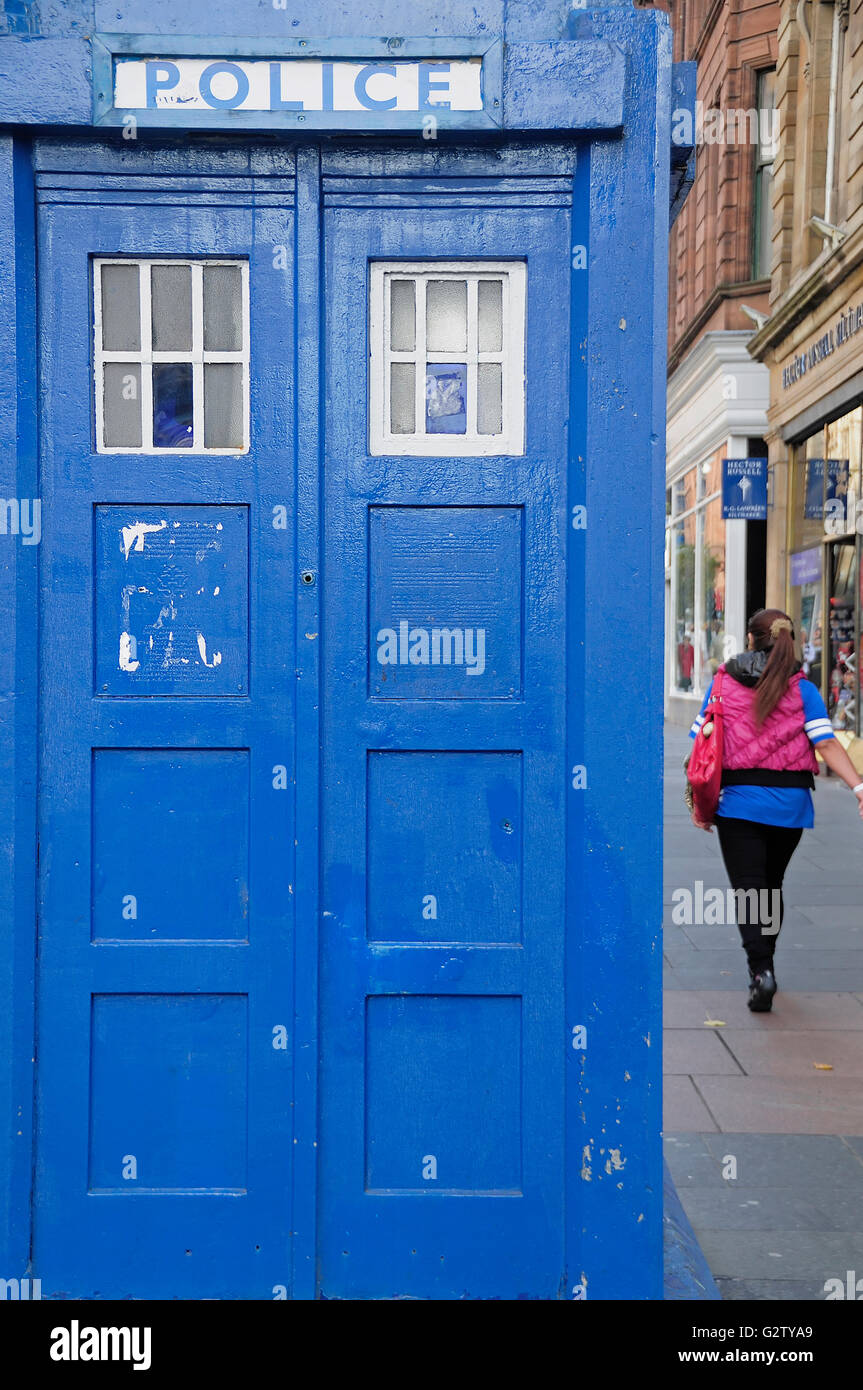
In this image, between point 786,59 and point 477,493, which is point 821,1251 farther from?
point 786,59

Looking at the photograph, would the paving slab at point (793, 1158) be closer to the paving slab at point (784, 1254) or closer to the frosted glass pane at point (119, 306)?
the paving slab at point (784, 1254)

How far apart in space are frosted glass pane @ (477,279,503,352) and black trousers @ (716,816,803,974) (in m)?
3.83

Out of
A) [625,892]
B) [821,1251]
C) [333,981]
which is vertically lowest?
[821,1251]

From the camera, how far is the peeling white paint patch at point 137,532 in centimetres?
289

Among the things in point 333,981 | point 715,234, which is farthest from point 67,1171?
point 715,234

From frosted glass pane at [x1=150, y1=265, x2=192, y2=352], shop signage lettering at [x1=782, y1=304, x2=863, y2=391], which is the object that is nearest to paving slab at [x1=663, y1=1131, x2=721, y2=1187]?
frosted glass pane at [x1=150, y1=265, x2=192, y2=352]

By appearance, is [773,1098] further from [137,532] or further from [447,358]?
[137,532]

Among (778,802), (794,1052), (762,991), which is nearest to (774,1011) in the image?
(762,991)

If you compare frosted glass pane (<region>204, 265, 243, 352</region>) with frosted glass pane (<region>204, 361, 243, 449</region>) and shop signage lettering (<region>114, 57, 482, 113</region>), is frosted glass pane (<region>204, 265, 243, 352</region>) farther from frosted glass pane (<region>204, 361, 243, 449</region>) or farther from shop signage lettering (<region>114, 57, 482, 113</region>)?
shop signage lettering (<region>114, 57, 482, 113</region>)

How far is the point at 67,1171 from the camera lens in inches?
113

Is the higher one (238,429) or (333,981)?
(238,429)

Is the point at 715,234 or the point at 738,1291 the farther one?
the point at 715,234

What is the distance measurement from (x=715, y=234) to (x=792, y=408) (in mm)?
5794

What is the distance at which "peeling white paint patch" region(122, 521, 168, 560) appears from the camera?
289 centimetres
